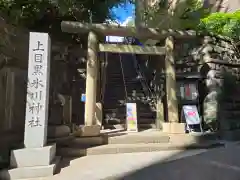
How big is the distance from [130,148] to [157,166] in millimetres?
1511

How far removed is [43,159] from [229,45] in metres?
9.57

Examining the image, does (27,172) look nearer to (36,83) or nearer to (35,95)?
(35,95)

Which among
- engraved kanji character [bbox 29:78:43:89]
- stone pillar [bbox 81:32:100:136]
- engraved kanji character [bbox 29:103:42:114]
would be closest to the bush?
stone pillar [bbox 81:32:100:136]

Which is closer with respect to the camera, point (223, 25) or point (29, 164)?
point (29, 164)

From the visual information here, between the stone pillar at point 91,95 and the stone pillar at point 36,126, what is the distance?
190 cm

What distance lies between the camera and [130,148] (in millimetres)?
6258

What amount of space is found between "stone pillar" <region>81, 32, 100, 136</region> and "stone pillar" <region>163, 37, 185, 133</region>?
253 cm

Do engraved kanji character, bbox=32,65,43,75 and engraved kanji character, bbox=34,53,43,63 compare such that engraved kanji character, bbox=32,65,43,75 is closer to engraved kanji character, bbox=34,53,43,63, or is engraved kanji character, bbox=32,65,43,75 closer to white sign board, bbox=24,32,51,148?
white sign board, bbox=24,32,51,148

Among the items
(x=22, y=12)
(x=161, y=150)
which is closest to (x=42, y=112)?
(x=161, y=150)

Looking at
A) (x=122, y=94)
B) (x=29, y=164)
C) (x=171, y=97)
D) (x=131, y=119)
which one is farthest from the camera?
(x=122, y=94)

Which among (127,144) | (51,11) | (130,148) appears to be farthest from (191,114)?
(51,11)

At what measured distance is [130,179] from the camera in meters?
3.97

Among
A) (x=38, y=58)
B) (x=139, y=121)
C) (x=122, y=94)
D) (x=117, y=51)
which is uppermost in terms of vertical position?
(x=117, y=51)

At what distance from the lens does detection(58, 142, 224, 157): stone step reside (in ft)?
19.2
